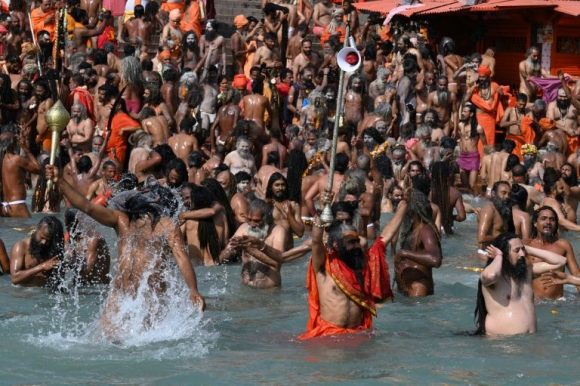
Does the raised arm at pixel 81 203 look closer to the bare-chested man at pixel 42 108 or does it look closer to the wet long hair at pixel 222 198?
the wet long hair at pixel 222 198

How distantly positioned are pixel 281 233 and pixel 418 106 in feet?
27.5

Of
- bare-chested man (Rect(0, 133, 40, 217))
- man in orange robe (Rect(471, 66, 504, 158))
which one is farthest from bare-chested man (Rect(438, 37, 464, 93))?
bare-chested man (Rect(0, 133, 40, 217))

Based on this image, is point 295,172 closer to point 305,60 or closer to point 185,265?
point 305,60

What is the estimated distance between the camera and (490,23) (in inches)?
985

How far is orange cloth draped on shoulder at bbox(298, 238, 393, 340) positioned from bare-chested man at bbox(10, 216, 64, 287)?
3.11 meters

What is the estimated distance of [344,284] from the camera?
10758 mm

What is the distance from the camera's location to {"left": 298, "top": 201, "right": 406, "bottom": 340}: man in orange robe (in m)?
10.8

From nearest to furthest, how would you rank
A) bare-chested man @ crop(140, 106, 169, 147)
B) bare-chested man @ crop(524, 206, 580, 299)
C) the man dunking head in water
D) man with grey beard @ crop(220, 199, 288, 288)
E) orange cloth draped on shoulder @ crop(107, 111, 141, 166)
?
1. the man dunking head in water
2. bare-chested man @ crop(524, 206, 580, 299)
3. man with grey beard @ crop(220, 199, 288, 288)
4. bare-chested man @ crop(140, 106, 169, 147)
5. orange cloth draped on shoulder @ crop(107, 111, 141, 166)

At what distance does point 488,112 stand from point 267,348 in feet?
36.4

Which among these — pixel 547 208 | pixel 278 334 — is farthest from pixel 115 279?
pixel 547 208

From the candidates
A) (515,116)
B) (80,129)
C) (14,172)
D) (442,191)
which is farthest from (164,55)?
(442,191)

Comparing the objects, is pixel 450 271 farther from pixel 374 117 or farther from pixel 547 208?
pixel 374 117

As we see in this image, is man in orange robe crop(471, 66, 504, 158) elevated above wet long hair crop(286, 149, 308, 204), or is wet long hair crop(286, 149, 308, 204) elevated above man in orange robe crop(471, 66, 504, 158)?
man in orange robe crop(471, 66, 504, 158)

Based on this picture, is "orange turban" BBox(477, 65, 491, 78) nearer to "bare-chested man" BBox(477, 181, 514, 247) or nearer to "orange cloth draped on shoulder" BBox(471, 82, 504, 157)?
"orange cloth draped on shoulder" BBox(471, 82, 504, 157)
